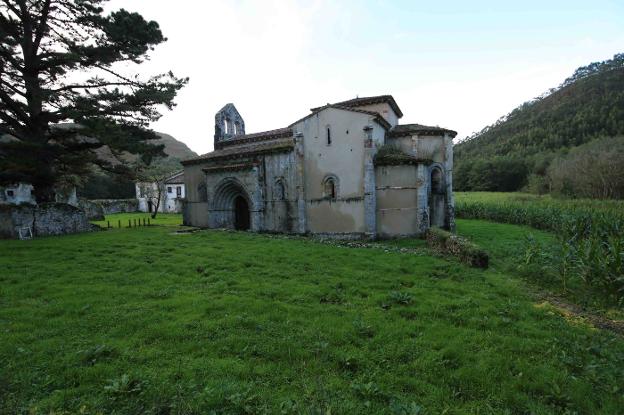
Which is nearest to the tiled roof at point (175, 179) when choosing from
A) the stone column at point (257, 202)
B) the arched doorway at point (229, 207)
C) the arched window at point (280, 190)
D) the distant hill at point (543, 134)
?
the arched doorway at point (229, 207)

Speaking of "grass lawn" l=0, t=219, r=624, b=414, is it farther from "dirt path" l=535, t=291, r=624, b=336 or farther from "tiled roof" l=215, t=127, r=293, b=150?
"tiled roof" l=215, t=127, r=293, b=150

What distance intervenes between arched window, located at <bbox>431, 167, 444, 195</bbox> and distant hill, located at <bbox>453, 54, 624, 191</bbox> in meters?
45.1

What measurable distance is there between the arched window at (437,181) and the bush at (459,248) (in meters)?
4.29

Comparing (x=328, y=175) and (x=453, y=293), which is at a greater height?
(x=328, y=175)

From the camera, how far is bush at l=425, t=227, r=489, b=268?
11.5 meters

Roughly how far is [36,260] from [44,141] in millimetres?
8057

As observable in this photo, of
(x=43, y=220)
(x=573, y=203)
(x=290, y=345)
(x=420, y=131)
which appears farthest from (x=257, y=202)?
(x=573, y=203)

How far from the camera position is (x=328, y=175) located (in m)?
19.3

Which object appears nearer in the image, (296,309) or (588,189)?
(296,309)

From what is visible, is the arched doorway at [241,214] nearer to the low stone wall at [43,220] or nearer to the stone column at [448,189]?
the low stone wall at [43,220]

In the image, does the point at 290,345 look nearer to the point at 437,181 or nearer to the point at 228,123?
the point at 437,181

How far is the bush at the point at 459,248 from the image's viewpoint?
1153 cm

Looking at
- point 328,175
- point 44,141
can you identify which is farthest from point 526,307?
point 44,141

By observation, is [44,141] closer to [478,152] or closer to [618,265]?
[618,265]
